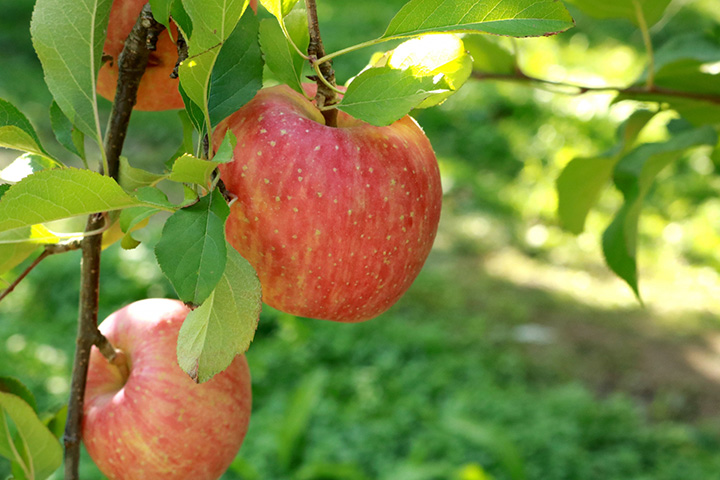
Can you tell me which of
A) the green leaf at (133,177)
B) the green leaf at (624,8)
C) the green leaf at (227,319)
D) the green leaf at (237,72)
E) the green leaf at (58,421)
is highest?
the green leaf at (237,72)

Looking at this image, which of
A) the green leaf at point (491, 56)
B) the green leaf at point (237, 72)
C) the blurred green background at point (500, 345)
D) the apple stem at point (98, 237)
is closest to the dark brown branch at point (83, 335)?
the apple stem at point (98, 237)

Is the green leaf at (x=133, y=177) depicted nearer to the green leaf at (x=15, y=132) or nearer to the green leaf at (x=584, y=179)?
the green leaf at (x=15, y=132)

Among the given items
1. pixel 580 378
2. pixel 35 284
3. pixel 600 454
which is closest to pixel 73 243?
pixel 600 454

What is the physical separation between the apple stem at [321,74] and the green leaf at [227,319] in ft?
0.38

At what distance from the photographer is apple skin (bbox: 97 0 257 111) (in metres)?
0.46

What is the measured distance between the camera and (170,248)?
1.16 feet

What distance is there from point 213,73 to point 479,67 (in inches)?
18.8

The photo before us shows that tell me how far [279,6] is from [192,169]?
10 centimetres

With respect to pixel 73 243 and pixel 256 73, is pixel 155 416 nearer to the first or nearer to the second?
pixel 73 243

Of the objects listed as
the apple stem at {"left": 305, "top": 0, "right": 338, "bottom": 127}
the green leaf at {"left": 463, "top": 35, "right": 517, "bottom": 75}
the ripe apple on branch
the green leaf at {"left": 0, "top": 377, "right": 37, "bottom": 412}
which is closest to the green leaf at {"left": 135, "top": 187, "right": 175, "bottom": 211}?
the ripe apple on branch

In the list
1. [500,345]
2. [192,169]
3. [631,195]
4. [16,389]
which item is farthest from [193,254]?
[500,345]

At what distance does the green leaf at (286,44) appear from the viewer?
0.40 meters

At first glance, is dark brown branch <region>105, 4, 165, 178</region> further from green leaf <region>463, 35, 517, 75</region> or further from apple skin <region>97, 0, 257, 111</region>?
green leaf <region>463, 35, 517, 75</region>

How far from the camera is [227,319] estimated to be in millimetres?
374
